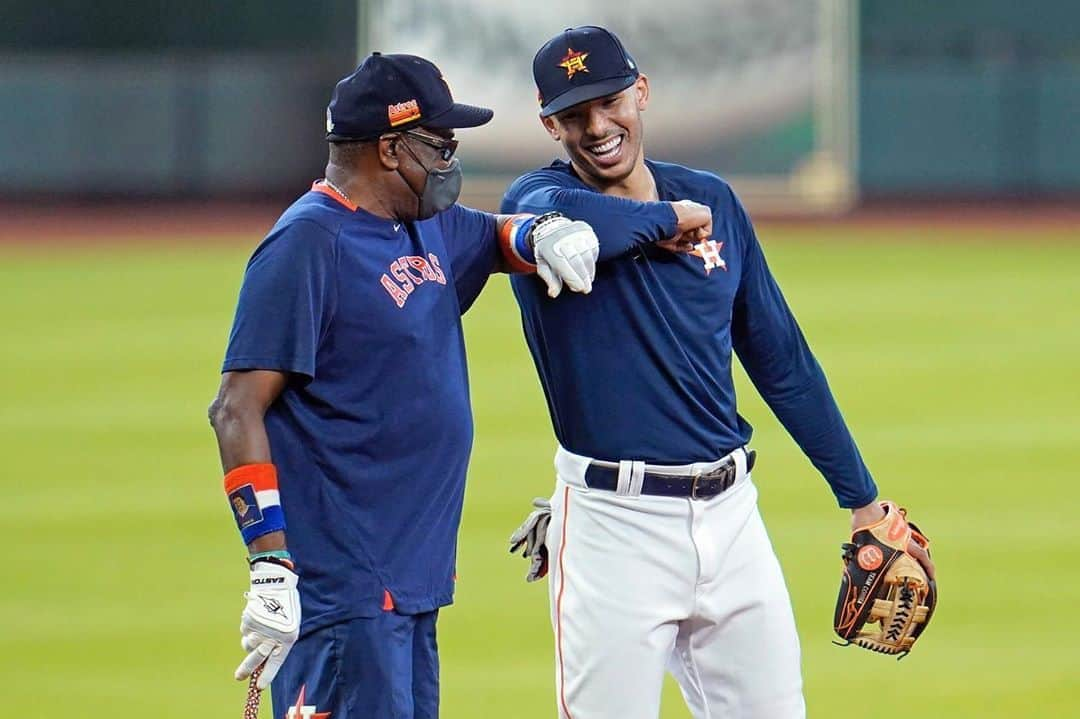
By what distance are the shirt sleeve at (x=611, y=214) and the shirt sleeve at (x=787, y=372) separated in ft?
1.17

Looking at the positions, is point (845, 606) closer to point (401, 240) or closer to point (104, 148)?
point (401, 240)

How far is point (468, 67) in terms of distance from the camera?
83.3 ft

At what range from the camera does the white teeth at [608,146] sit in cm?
466

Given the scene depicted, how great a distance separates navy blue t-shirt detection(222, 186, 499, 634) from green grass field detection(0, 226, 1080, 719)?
2.33m

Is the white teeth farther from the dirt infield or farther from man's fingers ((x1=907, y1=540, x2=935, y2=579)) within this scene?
the dirt infield

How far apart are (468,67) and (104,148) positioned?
5.92 metres

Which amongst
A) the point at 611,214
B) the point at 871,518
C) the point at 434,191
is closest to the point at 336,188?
the point at 434,191

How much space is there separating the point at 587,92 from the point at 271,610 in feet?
4.93

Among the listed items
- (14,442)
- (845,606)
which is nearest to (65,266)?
(14,442)

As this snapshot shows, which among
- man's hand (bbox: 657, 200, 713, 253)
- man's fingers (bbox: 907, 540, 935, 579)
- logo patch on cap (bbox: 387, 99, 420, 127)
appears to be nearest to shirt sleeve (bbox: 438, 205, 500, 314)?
logo patch on cap (bbox: 387, 99, 420, 127)

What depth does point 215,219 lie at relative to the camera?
25.9 metres

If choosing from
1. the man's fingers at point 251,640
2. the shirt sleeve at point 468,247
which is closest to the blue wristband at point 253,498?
the man's fingers at point 251,640

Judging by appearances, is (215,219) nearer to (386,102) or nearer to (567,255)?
(386,102)

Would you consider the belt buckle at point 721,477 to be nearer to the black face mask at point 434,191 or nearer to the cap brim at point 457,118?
the black face mask at point 434,191
